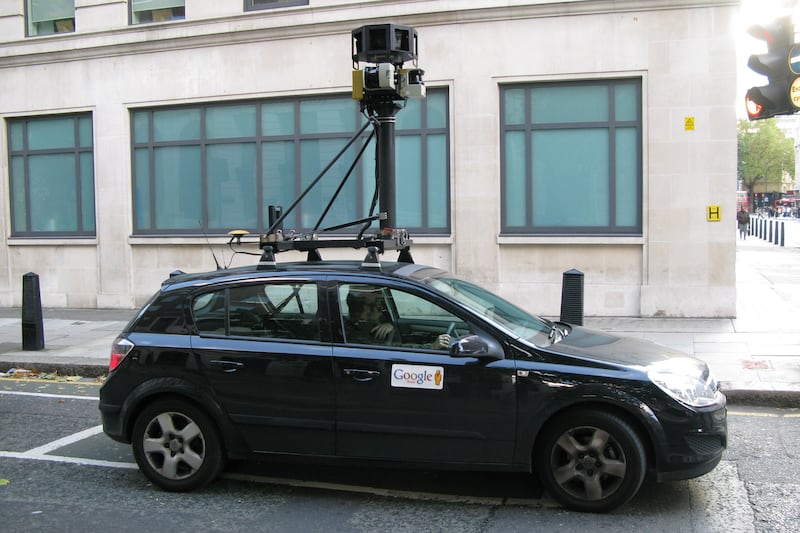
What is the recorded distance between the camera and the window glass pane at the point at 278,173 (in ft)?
46.4

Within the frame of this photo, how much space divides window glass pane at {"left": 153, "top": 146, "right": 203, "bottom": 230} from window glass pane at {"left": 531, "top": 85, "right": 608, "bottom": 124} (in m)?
6.42

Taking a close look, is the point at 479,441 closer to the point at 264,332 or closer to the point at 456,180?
the point at 264,332

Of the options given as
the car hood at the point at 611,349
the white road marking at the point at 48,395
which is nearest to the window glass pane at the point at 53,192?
the white road marking at the point at 48,395

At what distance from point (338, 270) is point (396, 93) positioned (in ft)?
10.7

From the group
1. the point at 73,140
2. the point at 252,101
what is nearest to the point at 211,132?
the point at 252,101

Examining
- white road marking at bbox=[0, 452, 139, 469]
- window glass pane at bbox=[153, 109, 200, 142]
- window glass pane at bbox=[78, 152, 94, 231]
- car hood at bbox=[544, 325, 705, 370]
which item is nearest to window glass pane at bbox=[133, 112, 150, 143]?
window glass pane at bbox=[153, 109, 200, 142]

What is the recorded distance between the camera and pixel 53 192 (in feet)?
52.2

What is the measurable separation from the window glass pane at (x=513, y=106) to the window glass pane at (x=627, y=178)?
1.61 m

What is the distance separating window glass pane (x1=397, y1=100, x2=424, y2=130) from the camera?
13.4m

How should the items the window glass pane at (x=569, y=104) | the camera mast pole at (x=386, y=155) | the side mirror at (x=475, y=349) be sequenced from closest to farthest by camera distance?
the side mirror at (x=475, y=349), the camera mast pole at (x=386, y=155), the window glass pane at (x=569, y=104)

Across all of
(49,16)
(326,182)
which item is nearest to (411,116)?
(326,182)

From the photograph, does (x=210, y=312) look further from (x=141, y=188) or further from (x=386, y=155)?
(x=141, y=188)

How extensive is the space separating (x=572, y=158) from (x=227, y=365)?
9.02 metres

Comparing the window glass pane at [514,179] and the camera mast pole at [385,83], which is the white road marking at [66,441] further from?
the window glass pane at [514,179]
